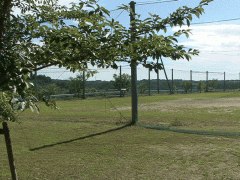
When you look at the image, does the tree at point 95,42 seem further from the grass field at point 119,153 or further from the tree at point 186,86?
the tree at point 186,86

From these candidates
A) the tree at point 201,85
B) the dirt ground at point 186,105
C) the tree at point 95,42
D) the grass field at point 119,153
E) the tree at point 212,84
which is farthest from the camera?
the tree at point 212,84

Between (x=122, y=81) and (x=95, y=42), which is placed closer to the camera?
(x=95, y=42)

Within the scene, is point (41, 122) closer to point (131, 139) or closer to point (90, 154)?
point (131, 139)

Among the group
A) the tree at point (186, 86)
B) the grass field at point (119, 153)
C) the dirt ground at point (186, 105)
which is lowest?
the grass field at point (119, 153)

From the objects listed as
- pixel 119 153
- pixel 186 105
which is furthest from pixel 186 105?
pixel 119 153

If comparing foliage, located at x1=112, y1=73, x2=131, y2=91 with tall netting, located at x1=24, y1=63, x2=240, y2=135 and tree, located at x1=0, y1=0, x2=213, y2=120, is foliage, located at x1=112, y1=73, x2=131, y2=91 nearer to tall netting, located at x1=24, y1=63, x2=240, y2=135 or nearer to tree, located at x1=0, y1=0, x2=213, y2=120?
tall netting, located at x1=24, y1=63, x2=240, y2=135

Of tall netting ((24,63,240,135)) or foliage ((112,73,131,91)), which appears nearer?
tall netting ((24,63,240,135))

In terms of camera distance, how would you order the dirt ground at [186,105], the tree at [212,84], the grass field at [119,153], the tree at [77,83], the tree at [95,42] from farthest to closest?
1. the tree at [212,84]
2. the tree at [77,83]
3. the dirt ground at [186,105]
4. the grass field at [119,153]
5. the tree at [95,42]

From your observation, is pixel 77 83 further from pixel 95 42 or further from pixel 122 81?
pixel 95 42

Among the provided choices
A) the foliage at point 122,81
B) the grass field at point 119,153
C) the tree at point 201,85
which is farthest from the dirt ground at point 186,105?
the tree at point 201,85

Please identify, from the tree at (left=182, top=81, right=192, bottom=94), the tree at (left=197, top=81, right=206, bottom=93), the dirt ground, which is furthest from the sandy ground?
the tree at (left=197, top=81, right=206, bottom=93)

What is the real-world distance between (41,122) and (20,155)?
437cm

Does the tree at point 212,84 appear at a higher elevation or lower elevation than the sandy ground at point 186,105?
higher

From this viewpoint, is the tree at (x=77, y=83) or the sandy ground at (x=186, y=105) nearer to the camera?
the sandy ground at (x=186, y=105)
